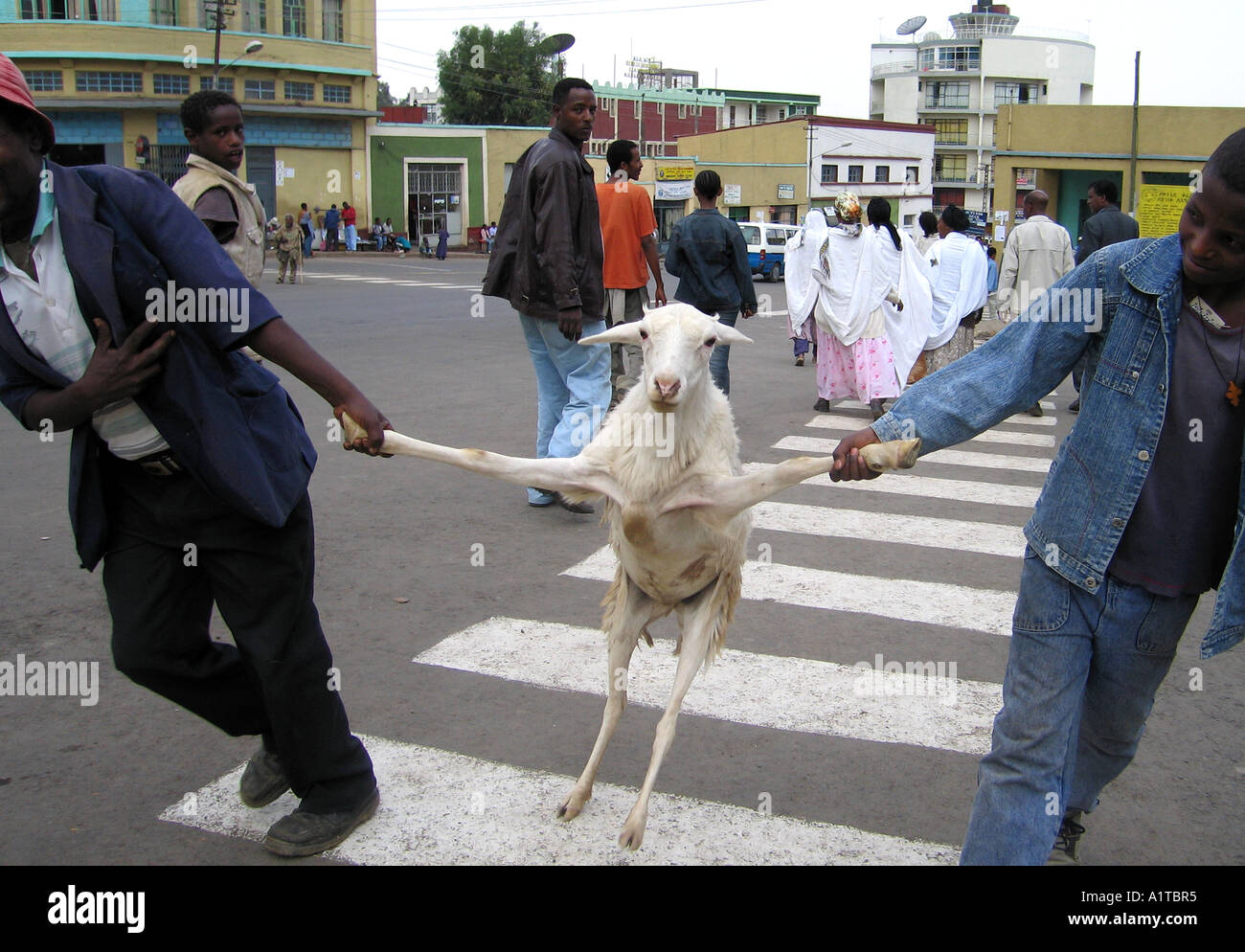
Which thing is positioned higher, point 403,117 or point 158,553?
point 403,117

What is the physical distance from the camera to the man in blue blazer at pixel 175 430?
271 centimetres

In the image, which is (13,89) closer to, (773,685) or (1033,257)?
(773,685)

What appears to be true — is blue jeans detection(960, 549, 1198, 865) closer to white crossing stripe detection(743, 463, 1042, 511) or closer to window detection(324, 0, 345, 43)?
white crossing stripe detection(743, 463, 1042, 511)

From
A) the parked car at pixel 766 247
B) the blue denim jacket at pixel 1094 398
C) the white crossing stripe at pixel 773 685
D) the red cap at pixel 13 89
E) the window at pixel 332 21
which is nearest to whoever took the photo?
the red cap at pixel 13 89

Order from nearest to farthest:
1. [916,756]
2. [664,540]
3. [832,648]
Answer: [664,540] < [916,756] < [832,648]

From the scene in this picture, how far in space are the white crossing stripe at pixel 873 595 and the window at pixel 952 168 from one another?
282ft

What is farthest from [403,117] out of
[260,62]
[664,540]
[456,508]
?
[664,540]

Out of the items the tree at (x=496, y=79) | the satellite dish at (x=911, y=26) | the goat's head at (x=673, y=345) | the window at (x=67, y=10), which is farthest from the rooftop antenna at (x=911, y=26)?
the goat's head at (x=673, y=345)

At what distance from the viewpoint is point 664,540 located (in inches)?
142

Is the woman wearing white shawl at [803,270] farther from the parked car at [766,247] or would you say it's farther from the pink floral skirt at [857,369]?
the parked car at [766,247]

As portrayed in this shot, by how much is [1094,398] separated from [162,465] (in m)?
2.45

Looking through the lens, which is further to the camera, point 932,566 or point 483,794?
point 932,566
